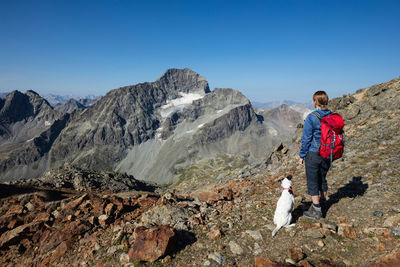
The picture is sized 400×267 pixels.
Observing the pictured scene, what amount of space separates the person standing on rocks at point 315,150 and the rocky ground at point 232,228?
972 mm

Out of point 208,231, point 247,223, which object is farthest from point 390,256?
point 208,231

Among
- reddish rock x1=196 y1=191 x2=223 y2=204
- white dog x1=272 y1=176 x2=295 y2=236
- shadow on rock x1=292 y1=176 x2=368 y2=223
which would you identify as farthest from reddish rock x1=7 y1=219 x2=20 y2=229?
shadow on rock x1=292 y1=176 x2=368 y2=223

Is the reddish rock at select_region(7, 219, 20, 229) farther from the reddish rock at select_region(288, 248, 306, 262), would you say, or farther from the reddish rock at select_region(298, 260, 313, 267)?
the reddish rock at select_region(298, 260, 313, 267)

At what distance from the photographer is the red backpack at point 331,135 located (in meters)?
6.80

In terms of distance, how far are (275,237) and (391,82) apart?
27032mm

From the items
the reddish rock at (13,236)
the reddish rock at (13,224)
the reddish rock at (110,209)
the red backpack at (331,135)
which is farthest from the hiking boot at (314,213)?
the reddish rock at (13,224)

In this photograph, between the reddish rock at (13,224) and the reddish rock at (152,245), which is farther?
the reddish rock at (13,224)

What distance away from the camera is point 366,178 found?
33.2ft

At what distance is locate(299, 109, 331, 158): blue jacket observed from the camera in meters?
7.12

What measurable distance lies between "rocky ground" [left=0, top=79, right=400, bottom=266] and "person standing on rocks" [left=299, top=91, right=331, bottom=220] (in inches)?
38.3

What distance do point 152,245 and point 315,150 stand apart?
6.86m

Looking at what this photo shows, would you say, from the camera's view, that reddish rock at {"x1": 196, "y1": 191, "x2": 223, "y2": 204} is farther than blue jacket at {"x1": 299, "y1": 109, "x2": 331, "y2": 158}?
Yes

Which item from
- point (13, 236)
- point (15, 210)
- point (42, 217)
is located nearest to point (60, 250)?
point (13, 236)

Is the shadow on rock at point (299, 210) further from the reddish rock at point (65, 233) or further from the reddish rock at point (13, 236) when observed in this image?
the reddish rock at point (13, 236)
